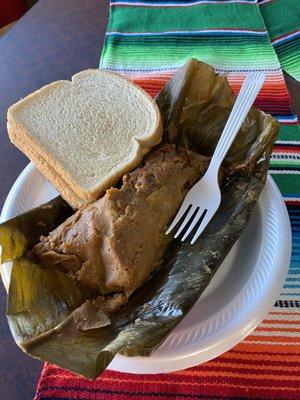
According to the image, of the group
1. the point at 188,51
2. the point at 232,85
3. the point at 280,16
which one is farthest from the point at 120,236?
the point at 280,16

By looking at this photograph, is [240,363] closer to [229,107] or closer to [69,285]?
[69,285]

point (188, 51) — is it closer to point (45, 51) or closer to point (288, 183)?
point (45, 51)

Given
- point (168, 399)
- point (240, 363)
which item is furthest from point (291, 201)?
point (168, 399)

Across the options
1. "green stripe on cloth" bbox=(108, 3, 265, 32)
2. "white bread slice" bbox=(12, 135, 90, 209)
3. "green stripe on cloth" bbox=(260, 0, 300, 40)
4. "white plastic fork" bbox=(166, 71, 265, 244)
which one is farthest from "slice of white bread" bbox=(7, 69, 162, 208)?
A: "green stripe on cloth" bbox=(260, 0, 300, 40)

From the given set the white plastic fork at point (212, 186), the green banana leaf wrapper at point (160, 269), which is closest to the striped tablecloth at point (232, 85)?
the green banana leaf wrapper at point (160, 269)

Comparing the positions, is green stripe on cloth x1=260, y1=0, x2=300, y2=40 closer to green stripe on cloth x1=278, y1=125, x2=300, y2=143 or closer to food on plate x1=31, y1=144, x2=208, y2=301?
green stripe on cloth x1=278, y1=125, x2=300, y2=143

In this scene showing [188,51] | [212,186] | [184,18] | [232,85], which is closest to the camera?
[212,186]
